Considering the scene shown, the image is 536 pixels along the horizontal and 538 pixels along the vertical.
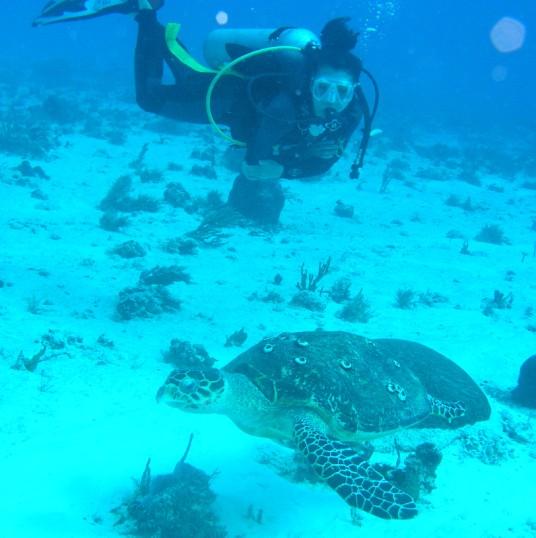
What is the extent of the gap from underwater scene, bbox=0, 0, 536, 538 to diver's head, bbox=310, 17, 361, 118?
3 centimetres

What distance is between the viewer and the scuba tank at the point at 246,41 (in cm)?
609

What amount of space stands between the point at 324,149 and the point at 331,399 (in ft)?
9.81

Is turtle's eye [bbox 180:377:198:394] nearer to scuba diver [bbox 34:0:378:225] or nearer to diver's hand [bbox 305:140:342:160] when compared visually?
scuba diver [bbox 34:0:378:225]

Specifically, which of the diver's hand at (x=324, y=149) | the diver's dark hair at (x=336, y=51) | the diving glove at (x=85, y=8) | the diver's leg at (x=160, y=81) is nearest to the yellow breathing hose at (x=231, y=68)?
the diver's dark hair at (x=336, y=51)

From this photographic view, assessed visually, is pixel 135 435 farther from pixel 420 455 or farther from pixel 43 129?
pixel 43 129

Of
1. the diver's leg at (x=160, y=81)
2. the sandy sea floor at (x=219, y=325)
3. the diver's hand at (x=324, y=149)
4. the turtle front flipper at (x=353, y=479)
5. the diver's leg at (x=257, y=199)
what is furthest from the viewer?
the diver's leg at (x=257, y=199)

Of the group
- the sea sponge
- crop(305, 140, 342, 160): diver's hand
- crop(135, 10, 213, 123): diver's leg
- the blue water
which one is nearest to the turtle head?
crop(305, 140, 342, 160): diver's hand

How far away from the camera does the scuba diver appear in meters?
5.74

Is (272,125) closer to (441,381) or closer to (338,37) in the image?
(338,37)

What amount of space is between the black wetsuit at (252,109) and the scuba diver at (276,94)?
12 millimetres

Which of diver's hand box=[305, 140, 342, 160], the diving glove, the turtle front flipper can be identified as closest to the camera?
the turtle front flipper

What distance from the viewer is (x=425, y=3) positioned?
12838 centimetres

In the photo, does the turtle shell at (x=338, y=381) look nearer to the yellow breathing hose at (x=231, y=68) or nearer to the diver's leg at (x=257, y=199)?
the yellow breathing hose at (x=231, y=68)

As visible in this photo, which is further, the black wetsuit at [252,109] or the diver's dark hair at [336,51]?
the black wetsuit at [252,109]
